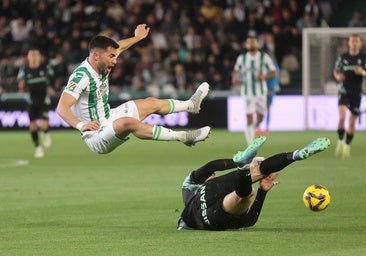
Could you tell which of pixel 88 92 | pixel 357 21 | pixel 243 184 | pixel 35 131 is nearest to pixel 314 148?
pixel 243 184

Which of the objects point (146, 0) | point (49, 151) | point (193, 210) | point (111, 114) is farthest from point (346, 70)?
point (146, 0)

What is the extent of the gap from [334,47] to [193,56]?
427cm

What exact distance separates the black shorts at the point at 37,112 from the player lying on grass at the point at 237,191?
11844mm

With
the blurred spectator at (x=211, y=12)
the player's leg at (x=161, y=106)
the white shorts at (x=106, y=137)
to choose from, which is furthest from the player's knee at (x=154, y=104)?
the blurred spectator at (x=211, y=12)

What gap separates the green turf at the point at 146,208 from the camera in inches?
379

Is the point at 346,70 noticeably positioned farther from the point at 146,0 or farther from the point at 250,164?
the point at 146,0

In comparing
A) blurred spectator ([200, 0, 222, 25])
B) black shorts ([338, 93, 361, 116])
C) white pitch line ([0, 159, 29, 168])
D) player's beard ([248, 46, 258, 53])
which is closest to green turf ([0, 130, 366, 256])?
white pitch line ([0, 159, 29, 168])

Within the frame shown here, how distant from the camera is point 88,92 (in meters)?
12.0

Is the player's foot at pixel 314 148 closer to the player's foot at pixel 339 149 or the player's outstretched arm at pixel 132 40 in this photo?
the player's outstretched arm at pixel 132 40

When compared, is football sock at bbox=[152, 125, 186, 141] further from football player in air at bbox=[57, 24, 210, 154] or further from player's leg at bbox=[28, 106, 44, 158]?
player's leg at bbox=[28, 106, 44, 158]

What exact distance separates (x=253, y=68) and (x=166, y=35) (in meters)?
7.39

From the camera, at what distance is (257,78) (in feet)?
74.9

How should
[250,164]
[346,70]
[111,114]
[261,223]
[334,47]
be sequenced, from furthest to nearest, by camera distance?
[334,47]
[346,70]
[111,114]
[261,223]
[250,164]

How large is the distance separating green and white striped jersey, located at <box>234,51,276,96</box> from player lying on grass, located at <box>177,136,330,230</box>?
1214 cm
